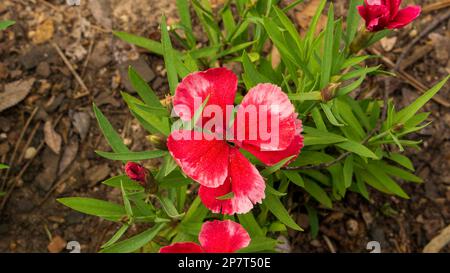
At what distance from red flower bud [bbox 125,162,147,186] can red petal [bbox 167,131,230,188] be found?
0.19 meters

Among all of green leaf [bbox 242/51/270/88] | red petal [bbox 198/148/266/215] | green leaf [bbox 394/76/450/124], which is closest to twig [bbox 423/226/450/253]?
green leaf [bbox 394/76/450/124]

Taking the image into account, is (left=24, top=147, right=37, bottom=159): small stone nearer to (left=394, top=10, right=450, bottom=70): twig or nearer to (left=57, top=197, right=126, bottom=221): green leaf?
(left=57, top=197, right=126, bottom=221): green leaf

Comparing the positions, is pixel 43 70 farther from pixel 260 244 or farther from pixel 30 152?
pixel 260 244

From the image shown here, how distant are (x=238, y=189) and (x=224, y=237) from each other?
0.17m

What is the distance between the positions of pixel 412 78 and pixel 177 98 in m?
1.72

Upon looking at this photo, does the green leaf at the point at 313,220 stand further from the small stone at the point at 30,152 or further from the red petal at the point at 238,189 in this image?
the small stone at the point at 30,152

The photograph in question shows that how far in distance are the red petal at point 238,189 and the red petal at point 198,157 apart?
0.15 ft

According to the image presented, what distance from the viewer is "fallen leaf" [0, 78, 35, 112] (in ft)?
8.45

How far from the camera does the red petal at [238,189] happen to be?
1.39 m

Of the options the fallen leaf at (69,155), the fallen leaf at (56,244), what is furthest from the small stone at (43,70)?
the fallen leaf at (56,244)

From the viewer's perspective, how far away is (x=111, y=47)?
2.71 m
